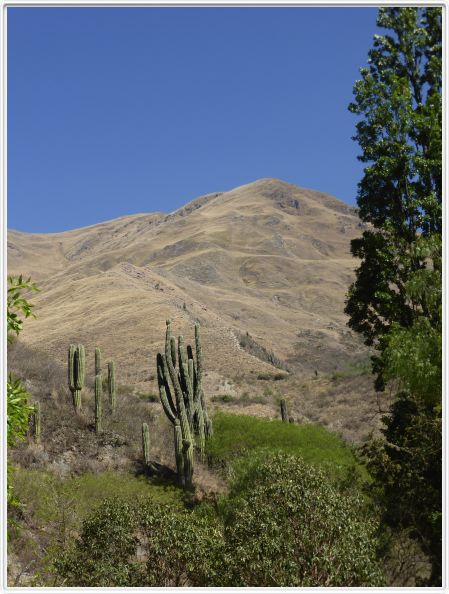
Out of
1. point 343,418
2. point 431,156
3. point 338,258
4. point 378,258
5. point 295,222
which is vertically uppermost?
point 295,222

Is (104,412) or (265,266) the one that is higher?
(265,266)

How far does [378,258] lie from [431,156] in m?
2.57

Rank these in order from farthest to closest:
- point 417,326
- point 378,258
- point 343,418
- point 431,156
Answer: point 343,418 < point 378,258 < point 431,156 < point 417,326

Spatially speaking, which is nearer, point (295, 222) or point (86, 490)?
point (86, 490)

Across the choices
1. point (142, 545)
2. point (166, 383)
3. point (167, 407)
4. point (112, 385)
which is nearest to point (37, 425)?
point (167, 407)

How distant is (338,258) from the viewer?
428 ft

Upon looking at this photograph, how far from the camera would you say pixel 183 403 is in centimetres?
2500

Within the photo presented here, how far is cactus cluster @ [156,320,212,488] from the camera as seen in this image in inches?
944

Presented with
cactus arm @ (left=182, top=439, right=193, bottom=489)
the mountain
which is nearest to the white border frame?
the mountain

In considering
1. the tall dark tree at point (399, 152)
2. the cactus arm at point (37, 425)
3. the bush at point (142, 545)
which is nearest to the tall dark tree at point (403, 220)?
the tall dark tree at point (399, 152)

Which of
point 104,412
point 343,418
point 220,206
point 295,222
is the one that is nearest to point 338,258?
point 295,222

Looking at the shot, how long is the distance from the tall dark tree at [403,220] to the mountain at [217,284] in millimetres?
6108

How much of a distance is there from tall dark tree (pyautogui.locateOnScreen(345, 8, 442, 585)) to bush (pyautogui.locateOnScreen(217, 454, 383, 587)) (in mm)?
2563

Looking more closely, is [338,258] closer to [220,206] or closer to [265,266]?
[265,266]
